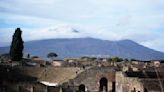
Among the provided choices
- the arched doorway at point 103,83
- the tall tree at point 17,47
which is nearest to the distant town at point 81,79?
the arched doorway at point 103,83

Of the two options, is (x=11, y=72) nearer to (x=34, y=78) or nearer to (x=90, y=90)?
(x=34, y=78)

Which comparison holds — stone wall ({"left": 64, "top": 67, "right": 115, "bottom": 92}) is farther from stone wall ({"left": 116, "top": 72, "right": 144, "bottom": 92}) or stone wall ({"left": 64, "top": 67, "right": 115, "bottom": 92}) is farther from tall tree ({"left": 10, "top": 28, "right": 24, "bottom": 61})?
tall tree ({"left": 10, "top": 28, "right": 24, "bottom": 61})

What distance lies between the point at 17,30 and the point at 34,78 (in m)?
15.4

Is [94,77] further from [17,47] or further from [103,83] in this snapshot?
[17,47]

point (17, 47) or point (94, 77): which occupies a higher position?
point (17, 47)

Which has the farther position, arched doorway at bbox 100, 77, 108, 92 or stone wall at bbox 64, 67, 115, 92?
arched doorway at bbox 100, 77, 108, 92

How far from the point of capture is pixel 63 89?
49875mm

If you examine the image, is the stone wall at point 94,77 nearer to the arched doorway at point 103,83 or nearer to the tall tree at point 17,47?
the arched doorway at point 103,83

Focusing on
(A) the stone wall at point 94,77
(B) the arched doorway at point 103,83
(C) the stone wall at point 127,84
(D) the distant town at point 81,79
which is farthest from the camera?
(B) the arched doorway at point 103,83

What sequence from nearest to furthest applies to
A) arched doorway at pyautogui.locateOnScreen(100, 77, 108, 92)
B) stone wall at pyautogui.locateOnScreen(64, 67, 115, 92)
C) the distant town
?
1. the distant town
2. stone wall at pyautogui.locateOnScreen(64, 67, 115, 92)
3. arched doorway at pyautogui.locateOnScreen(100, 77, 108, 92)

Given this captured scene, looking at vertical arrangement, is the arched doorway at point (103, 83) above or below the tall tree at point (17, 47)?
below

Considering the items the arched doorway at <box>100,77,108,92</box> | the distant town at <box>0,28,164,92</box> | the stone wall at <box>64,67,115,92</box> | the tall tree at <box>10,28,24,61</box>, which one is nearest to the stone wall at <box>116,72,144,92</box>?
the distant town at <box>0,28,164,92</box>

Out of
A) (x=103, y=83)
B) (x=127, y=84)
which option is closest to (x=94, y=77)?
(x=103, y=83)

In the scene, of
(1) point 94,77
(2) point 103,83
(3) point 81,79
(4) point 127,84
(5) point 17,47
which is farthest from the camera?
(5) point 17,47
